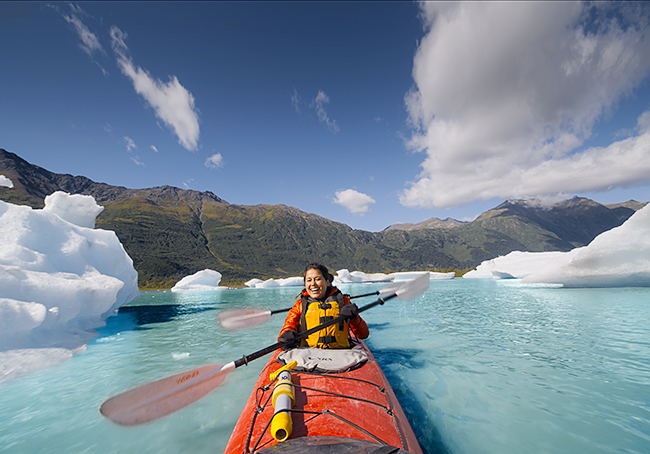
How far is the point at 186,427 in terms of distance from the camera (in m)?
4.33

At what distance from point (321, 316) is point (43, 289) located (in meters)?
10.3

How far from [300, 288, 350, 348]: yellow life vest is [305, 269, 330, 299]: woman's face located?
17cm

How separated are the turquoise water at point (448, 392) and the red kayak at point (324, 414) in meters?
1.29

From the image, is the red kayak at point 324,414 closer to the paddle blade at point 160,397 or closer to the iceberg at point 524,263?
the paddle blade at point 160,397

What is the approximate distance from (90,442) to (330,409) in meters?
4.15

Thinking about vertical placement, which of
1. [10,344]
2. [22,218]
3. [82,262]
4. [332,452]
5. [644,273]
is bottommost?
[644,273]

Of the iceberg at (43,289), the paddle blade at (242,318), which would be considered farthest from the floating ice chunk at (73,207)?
the paddle blade at (242,318)

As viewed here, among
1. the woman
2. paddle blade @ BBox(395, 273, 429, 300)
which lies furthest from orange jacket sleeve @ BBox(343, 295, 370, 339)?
paddle blade @ BBox(395, 273, 429, 300)

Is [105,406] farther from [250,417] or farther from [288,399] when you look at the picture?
[288,399]

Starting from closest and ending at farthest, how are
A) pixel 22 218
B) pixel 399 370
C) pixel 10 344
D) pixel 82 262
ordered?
pixel 399 370, pixel 10 344, pixel 22 218, pixel 82 262

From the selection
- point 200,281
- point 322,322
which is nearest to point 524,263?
point 322,322

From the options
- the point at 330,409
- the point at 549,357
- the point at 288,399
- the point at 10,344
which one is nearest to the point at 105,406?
→ the point at 288,399

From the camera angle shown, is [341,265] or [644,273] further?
[341,265]

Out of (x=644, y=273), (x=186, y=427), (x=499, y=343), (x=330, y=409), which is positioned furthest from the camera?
(x=644, y=273)
